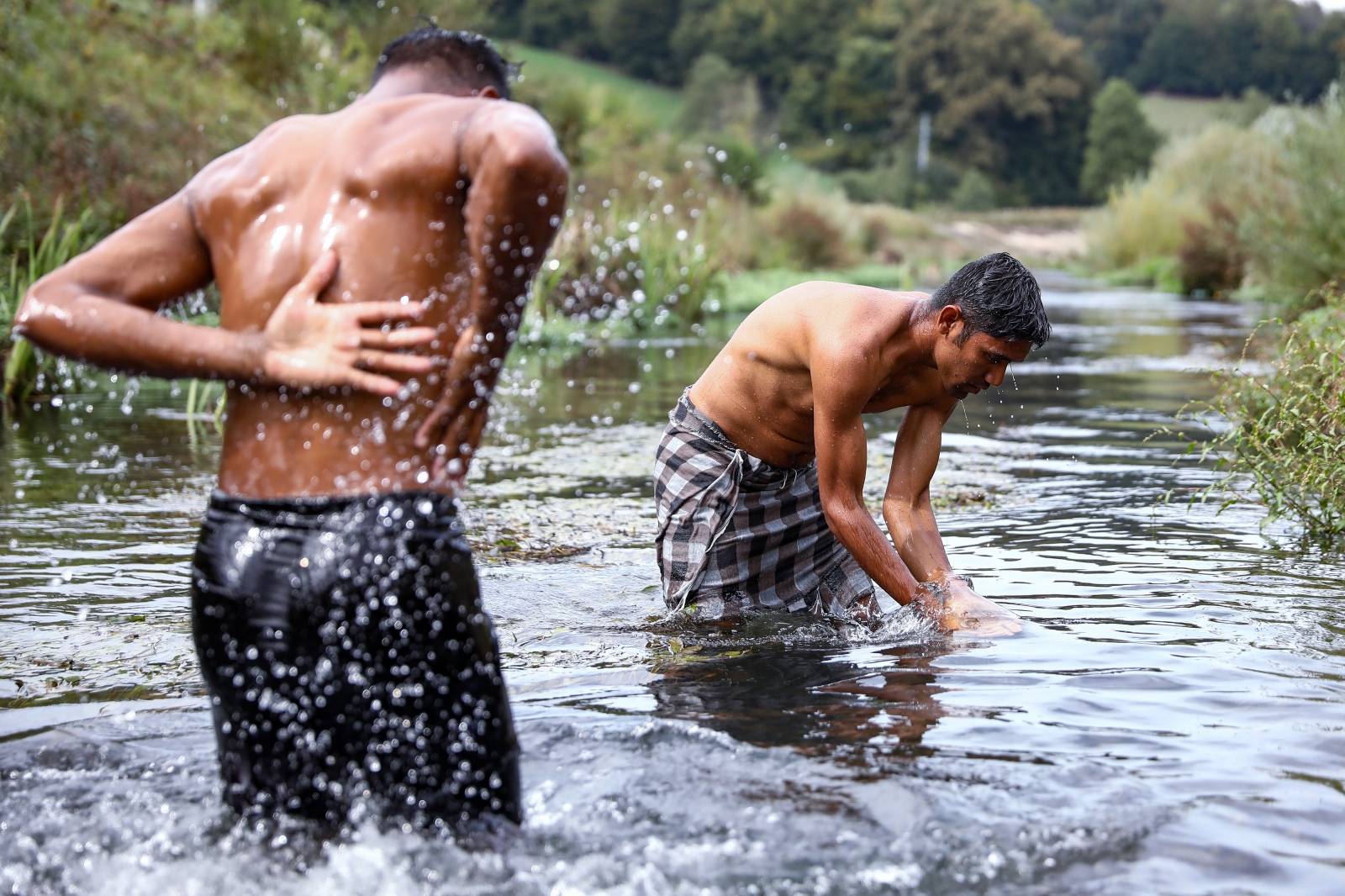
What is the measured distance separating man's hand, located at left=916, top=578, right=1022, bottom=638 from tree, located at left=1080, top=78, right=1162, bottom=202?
76.6 m

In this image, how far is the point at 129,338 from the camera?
2928mm

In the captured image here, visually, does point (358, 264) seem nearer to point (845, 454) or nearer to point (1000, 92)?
point (845, 454)

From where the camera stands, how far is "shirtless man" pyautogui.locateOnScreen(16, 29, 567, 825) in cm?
289

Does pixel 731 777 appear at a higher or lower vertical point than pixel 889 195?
lower

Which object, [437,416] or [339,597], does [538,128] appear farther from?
[339,597]

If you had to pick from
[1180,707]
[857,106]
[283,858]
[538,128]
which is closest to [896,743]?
[1180,707]

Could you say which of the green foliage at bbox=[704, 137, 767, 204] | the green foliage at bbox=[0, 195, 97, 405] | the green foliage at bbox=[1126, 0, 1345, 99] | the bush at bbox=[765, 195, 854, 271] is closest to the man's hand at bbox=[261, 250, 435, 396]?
the green foliage at bbox=[0, 195, 97, 405]

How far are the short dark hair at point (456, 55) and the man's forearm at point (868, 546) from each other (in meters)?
2.17

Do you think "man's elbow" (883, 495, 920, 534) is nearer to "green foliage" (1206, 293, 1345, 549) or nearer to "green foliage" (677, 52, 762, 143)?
"green foliage" (1206, 293, 1345, 549)

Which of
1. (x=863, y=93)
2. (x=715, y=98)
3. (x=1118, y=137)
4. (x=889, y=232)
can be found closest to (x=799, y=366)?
(x=889, y=232)

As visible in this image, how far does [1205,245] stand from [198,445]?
24.9 meters

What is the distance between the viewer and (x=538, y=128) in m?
2.85

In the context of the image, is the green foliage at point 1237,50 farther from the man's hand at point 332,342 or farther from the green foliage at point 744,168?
the man's hand at point 332,342

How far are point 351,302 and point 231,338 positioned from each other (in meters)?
0.24
